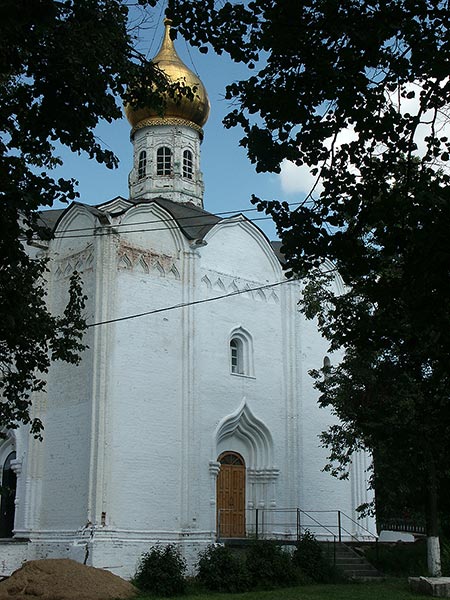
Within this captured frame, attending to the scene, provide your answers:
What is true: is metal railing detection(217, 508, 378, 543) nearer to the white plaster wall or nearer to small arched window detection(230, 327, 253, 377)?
small arched window detection(230, 327, 253, 377)

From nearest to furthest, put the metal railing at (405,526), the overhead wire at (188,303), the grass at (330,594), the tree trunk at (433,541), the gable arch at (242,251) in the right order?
the grass at (330,594), the tree trunk at (433,541), the overhead wire at (188,303), the gable arch at (242,251), the metal railing at (405,526)

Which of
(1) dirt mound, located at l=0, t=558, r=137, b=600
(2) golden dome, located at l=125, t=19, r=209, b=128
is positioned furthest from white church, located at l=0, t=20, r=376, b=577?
(1) dirt mound, located at l=0, t=558, r=137, b=600

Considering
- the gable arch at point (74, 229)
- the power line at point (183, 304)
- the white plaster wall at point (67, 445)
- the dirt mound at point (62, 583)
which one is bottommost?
the dirt mound at point (62, 583)

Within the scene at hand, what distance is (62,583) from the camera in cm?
1540

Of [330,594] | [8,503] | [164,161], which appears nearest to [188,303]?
[164,161]

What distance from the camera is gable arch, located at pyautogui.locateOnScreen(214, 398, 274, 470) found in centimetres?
2142

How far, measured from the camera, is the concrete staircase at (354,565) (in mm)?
19719

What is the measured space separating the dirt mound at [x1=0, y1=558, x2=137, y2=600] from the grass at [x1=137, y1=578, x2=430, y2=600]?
2.18ft

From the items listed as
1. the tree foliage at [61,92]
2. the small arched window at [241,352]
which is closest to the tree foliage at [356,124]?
the tree foliage at [61,92]

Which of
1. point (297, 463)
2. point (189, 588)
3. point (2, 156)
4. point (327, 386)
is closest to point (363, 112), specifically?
point (2, 156)

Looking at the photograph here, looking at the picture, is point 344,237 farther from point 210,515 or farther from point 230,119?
point 210,515

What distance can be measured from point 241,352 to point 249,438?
229cm

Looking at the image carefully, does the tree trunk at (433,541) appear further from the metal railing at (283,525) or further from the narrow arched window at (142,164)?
the narrow arched window at (142,164)

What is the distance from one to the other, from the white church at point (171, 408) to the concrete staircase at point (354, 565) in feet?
3.53
